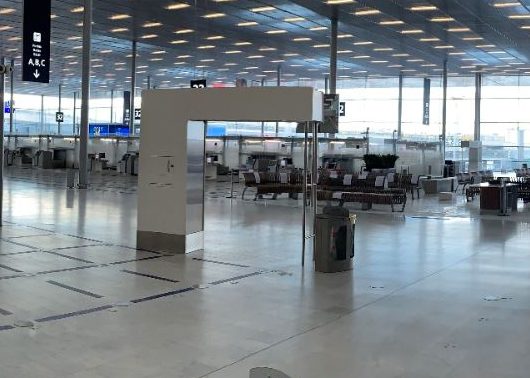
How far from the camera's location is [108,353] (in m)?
5.25

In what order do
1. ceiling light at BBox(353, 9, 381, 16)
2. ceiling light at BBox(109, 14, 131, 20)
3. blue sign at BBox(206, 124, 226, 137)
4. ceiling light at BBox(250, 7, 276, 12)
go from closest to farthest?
ceiling light at BBox(250, 7, 276, 12) → ceiling light at BBox(353, 9, 381, 16) → ceiling light at BBox(109, 14, 131, 20) → blue sign at BBox(206, 124, 226, 137)

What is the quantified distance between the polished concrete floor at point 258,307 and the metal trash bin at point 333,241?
0.92 feet

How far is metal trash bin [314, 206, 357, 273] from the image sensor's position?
904cm

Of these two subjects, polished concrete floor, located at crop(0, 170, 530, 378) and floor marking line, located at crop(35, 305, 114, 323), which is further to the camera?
floor marking line, located at crop(35, 305, 114, 323)

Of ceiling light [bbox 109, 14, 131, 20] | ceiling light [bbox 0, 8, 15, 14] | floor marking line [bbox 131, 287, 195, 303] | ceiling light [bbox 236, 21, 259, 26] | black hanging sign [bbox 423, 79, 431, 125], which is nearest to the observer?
floor marking line [bbox 131, 287, 195, 303]

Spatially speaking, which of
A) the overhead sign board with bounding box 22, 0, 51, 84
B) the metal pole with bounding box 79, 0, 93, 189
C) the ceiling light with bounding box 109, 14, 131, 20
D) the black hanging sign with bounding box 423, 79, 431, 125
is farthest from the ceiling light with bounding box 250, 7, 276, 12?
the black hanging sign with bounding box 423, 79, 431, 125

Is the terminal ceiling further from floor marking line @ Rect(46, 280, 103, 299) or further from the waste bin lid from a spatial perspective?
floor marking line @ Rect(46, 280, 103, 299)

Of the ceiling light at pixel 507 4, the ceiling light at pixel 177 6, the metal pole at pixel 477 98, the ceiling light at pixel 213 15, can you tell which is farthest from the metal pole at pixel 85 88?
the metal pole at pixel 477 98

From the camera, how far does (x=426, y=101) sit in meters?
45.3

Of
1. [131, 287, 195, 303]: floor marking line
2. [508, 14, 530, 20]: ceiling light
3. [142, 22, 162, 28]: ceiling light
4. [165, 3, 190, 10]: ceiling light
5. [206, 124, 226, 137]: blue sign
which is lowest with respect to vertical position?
[131, 287, 195, 303]: floor marking line

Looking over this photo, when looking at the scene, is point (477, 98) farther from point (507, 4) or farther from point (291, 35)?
point (507, 4)

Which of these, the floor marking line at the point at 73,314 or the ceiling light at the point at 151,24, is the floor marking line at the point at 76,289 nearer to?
the floor marking line at the point at 73,314

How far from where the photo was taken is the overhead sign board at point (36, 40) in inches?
774

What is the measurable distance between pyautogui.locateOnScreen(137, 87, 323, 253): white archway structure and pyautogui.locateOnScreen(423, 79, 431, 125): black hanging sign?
36167 mm
